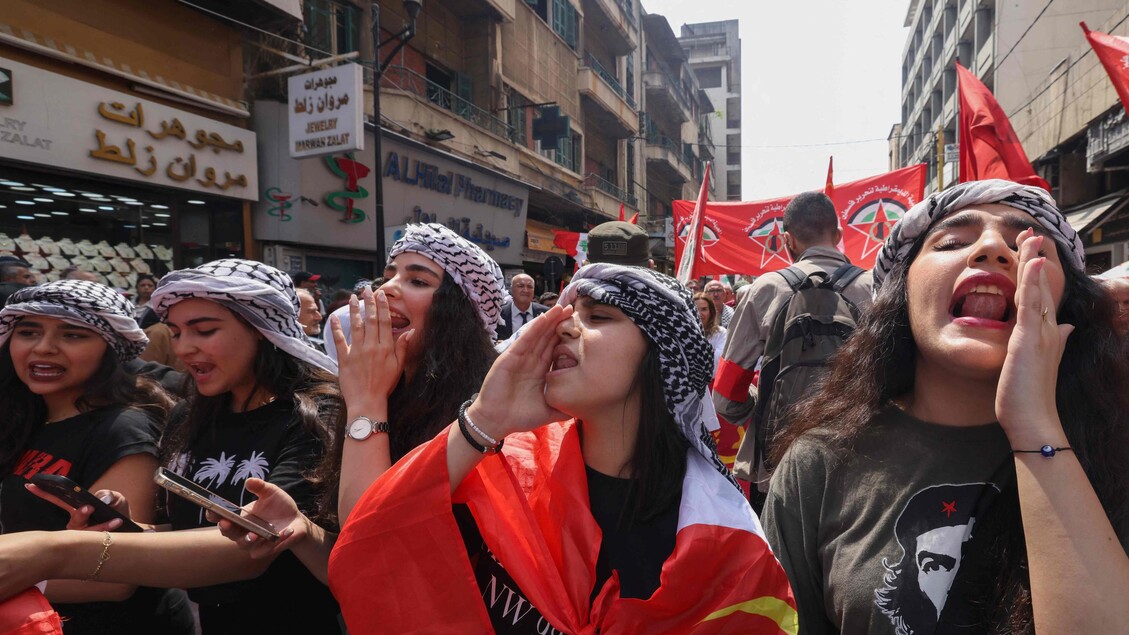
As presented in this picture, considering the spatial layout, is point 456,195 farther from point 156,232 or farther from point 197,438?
point 197,438

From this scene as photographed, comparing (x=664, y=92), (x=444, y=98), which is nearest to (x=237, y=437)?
(x=444, y=98)

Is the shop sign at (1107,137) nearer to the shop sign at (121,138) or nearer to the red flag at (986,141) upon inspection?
the red flag at (986,141)

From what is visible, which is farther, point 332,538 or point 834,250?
point 834,250

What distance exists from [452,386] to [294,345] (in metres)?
0.54

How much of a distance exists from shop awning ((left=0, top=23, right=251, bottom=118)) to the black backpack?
8.53m

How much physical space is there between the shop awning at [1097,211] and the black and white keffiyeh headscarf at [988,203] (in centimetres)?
1224

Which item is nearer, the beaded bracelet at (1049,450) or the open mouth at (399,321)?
the beaded bracelet at (1049,450)

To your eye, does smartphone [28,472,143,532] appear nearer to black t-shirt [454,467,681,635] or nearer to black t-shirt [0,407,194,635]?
black t-shirt [0,407,194,635]

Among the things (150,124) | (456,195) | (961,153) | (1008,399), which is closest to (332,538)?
(1008,399)

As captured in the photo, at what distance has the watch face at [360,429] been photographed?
1.84 metres

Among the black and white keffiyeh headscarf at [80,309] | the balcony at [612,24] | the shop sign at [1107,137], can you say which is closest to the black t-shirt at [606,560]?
the black and white keffiyeh headscarf at [80,309]

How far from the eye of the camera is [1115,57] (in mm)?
4457

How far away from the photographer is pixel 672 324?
1.58 metres

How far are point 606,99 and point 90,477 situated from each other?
77.3ft
